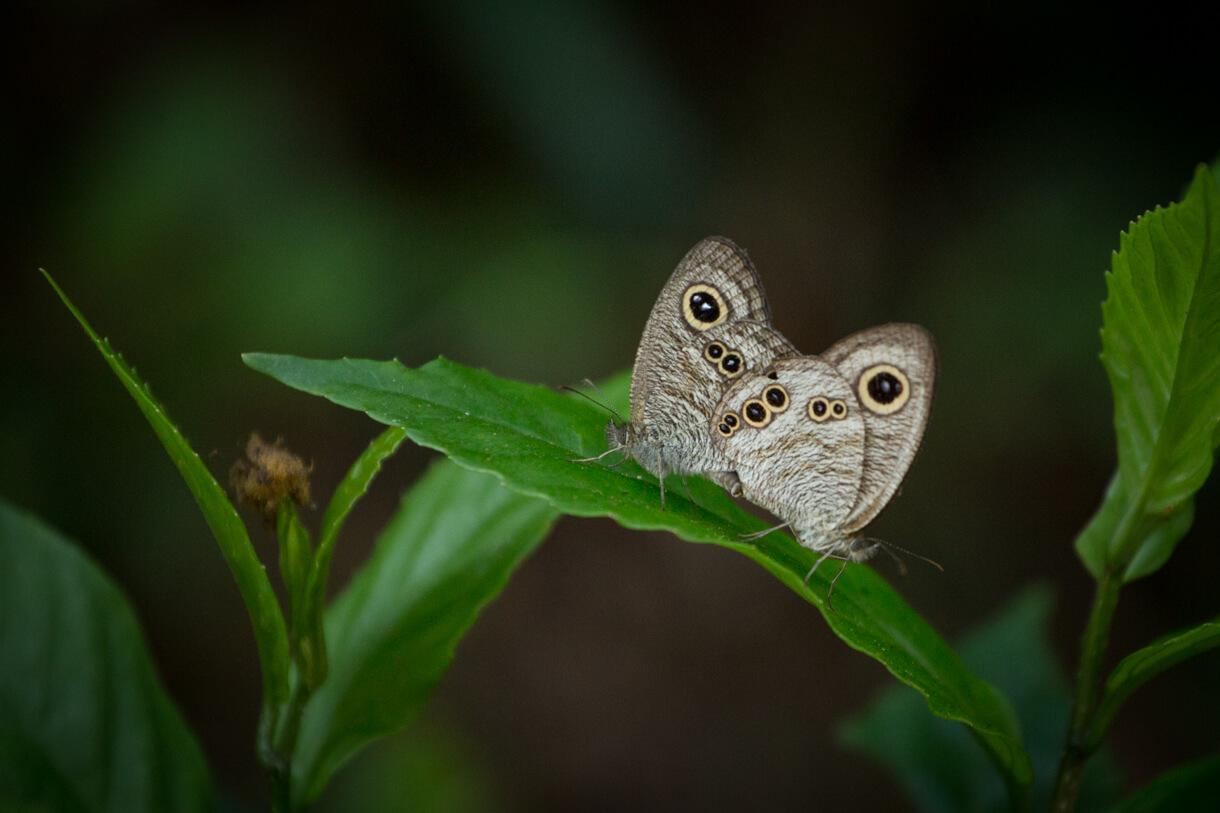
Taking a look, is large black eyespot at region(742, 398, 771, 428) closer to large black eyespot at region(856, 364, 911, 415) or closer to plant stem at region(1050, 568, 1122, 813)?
large black eyespot at region(856, 364, 911, 415)

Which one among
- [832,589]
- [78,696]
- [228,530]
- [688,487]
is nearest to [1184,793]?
[832,589]

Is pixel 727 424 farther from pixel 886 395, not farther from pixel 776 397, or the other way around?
pixel 886 395

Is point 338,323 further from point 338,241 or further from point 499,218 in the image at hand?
point 499,218

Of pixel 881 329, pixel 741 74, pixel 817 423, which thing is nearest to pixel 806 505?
pixel 817 423

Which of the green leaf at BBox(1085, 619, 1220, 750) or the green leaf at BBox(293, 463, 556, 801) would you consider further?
the green leaf at BBox(293, 463, 556, 801)

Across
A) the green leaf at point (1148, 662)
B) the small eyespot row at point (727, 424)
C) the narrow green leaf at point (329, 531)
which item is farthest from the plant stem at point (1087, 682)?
the narrow green leaf at point (329, 531)

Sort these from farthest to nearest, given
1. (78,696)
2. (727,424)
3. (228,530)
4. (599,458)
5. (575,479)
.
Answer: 1. (727,424)
2. (599,458)
3. (78,696)
4. (575,479)
5. (228,530)

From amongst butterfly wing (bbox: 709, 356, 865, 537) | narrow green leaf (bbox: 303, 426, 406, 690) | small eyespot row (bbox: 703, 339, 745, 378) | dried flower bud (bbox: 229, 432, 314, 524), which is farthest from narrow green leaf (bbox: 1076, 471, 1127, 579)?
dried flower bud (bbox: 229, 432, 314, 524)
